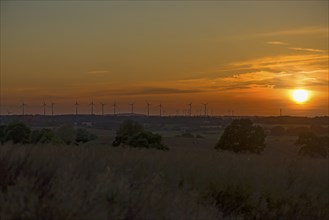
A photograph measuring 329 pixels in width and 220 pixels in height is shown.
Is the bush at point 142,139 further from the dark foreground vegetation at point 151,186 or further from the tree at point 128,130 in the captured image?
the dark foreground vegetation at point 151,186

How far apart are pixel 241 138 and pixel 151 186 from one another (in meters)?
41.9

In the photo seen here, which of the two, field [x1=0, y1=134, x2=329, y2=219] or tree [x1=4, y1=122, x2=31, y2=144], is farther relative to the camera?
tree [x1=4, y1=122, x2=31, y2=144]

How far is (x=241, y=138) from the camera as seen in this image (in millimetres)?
51281

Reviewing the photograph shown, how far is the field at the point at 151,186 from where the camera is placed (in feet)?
24.3

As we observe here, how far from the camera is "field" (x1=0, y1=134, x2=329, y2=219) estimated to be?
7.41 metres

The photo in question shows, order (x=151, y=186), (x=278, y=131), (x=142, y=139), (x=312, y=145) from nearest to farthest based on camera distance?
(x=151, y=186), (x=142, y=139), (x=312, y=145), (x=278, y=131)

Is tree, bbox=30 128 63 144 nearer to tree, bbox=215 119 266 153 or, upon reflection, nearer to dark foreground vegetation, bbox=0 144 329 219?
dark foreground vegetation, bbox=0 144 329 219

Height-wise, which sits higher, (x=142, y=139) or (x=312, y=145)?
(x=142, y=139)

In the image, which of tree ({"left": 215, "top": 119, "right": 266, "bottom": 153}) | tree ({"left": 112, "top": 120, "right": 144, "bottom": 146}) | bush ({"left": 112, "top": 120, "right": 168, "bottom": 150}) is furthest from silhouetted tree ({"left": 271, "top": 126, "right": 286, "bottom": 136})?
bush ({"left": 112, "top": 120, "right": 168, "bottom": 150})

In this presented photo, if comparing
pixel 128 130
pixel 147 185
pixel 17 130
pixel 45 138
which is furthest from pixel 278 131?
pixel 147 185

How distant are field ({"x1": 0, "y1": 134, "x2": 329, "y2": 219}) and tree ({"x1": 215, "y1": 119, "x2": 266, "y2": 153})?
2793 centimetres

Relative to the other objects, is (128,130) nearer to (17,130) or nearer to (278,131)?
(17,130)

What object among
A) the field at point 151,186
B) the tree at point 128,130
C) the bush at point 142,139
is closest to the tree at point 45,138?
the bush at point 142,139

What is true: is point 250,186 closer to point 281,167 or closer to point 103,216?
point 281,167
